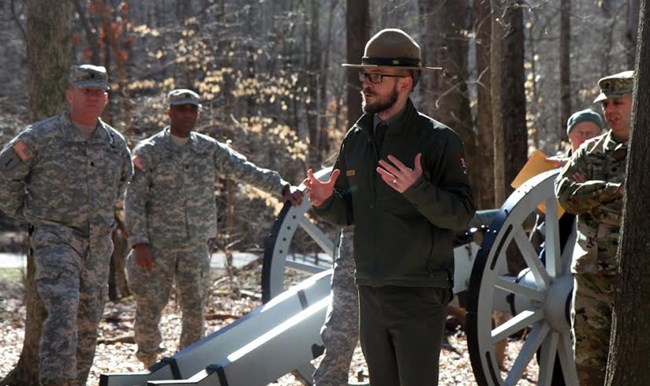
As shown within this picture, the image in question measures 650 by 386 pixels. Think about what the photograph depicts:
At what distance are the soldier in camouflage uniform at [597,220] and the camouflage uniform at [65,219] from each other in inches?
105

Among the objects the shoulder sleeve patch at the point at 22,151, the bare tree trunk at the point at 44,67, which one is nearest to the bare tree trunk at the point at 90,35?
the bare tree trunk at the point at 44,67

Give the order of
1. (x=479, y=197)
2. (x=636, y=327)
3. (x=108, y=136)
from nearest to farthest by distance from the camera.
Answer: (x=636, y=327), (x=108, y=136), (x=479, y=197)

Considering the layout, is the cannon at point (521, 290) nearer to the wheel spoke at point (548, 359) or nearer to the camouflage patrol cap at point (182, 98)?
the wheel spoke at point (548, 359)

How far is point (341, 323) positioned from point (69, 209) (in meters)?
1.72

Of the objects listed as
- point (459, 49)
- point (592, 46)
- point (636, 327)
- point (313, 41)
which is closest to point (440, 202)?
point (636, 327)

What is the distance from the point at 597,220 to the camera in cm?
559

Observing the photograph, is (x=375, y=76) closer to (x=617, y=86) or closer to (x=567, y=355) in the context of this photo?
(x=617, y=86)

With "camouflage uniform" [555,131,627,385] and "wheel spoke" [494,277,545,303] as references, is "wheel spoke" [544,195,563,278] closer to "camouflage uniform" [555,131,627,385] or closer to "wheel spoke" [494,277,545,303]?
"wheel spoke" [494,277,545,303]

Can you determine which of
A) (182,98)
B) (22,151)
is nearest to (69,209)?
(22,151)

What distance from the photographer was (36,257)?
21.4 feet

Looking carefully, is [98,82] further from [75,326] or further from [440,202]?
[440,202]

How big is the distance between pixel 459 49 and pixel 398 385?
26.5 ft

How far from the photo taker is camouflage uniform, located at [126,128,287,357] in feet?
24.9

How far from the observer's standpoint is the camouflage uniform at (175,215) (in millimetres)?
7582
